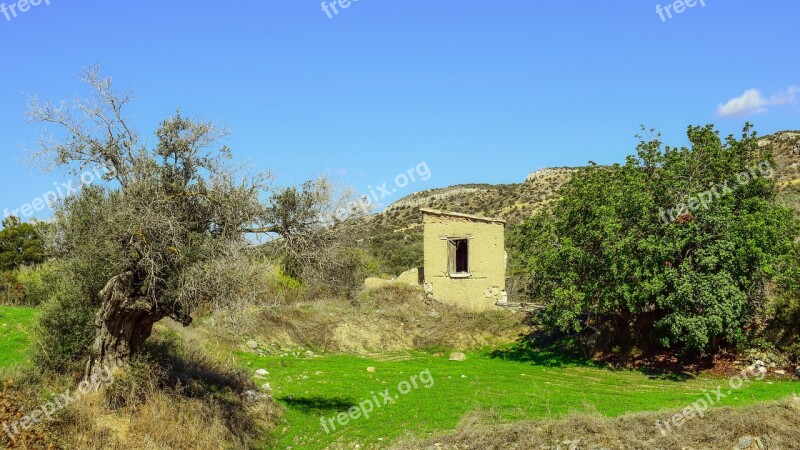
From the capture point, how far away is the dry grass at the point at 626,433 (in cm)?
1239

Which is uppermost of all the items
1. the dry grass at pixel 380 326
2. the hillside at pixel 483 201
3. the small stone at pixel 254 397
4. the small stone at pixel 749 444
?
the hillside at pixel 483 201

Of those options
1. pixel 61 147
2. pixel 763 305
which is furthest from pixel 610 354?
pixel 61 147

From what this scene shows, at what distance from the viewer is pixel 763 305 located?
21.3m

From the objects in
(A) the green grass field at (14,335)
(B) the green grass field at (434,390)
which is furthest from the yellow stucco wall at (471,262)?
(A) the green grass field at (14,335)

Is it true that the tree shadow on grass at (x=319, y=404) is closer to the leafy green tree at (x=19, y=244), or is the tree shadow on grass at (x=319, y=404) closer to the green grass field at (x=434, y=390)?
the green grass field at (x=434, y=390)

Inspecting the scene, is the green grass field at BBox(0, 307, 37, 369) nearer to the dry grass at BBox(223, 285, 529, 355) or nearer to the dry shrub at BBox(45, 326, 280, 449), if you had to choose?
the dry shrub at BBox(45, 326, 280, 449)

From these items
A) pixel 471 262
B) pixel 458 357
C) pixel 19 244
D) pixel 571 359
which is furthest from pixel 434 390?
pixel 19 244

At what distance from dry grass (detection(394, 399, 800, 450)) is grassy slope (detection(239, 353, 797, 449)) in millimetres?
922

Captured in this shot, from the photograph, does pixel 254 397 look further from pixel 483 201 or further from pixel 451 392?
pixel 483 201

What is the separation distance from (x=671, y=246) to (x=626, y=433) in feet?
31.7

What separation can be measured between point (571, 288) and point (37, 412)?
16895 millimetres

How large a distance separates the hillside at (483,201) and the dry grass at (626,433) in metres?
31.3

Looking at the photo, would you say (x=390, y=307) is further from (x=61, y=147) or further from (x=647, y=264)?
(x=61, y=147)

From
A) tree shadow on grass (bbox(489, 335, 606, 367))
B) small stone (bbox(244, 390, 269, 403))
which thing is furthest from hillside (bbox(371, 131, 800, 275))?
small stone (bbox(244, 390, 269, 403))
